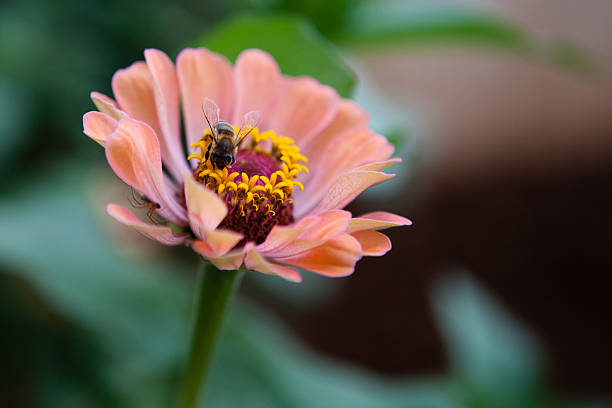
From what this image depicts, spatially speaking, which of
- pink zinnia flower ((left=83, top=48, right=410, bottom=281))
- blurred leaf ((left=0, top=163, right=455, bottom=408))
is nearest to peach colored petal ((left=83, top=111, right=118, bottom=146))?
pink zinnia flower ((left=83, top=48, right=410, bottom=281))

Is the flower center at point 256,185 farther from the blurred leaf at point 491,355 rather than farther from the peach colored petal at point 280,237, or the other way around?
the blurred leaf at point 491,355

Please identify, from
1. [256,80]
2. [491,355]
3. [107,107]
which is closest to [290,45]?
[256,80]

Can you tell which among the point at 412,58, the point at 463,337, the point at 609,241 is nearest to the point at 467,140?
the point at 412,58

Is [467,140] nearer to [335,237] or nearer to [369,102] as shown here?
[369,102]

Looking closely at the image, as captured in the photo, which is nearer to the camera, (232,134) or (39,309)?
(232,134)

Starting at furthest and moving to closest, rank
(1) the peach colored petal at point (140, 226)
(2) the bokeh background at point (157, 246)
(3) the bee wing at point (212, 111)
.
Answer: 1. (2) the bokeh background at point (157, 246)
2. (3) the bee wing at point (212, 111)
3. (1) the peach colored petal at point (140, 226)

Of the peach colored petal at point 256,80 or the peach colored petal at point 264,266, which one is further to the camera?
the peach colored petal at point 256,80

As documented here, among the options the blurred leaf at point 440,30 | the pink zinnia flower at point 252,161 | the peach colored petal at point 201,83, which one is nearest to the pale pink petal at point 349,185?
the pink zinnia flower at point 252,161
